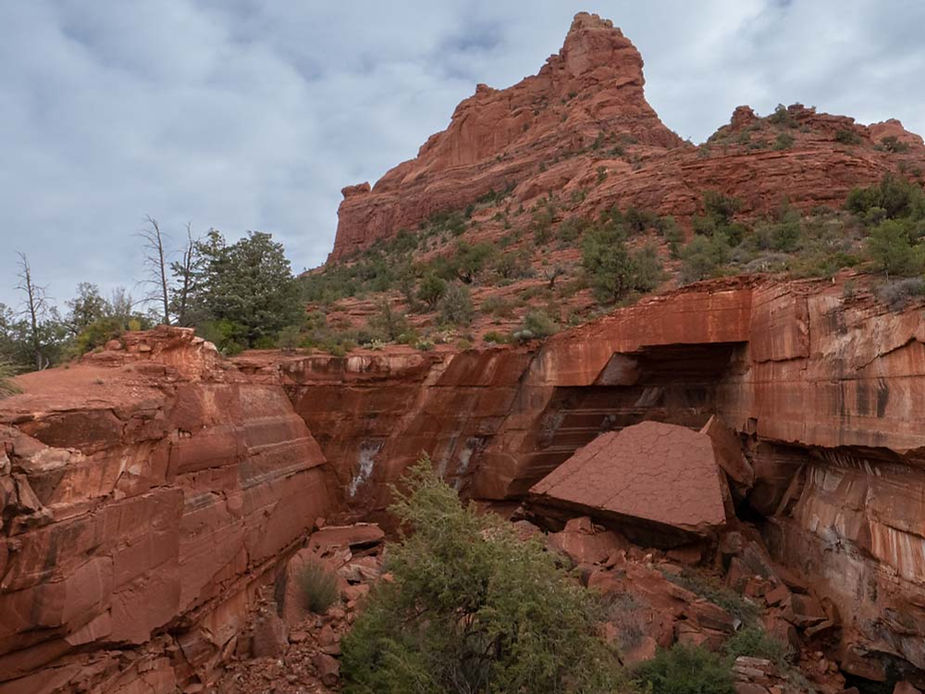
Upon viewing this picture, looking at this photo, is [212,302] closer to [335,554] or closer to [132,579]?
[335,554]

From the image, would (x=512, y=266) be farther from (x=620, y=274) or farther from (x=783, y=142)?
(x=783, y=142)

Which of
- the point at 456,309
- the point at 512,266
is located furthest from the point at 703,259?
the point at 512,266

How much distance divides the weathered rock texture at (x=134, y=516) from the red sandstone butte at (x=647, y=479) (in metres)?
5.52

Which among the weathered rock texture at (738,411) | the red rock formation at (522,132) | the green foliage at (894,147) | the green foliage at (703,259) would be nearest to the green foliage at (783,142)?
the green foliage at (894,147)

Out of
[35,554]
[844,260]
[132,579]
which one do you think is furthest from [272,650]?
[844,260]

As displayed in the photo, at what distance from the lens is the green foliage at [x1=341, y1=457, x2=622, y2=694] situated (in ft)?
22.5

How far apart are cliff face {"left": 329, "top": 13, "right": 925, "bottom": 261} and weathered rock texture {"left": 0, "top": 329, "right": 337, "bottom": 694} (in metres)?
21.7

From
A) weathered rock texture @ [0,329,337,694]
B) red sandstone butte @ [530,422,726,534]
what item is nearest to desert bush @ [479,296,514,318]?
red sandstone butte @ [530,422,726,534]

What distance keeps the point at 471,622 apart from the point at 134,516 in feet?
13.8

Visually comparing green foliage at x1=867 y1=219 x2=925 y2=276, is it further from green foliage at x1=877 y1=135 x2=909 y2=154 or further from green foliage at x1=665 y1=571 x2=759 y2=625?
green foliage at x1=877 y1=135 x2=909 y2=154

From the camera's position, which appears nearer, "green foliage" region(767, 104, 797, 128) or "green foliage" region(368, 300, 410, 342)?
"green foliage" region(368, 300, 410, 342)

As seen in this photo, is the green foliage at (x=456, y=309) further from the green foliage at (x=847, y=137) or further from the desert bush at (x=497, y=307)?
the green foliage at (x=847, y=137)

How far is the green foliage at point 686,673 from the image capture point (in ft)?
25.7

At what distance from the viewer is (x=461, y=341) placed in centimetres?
1332
